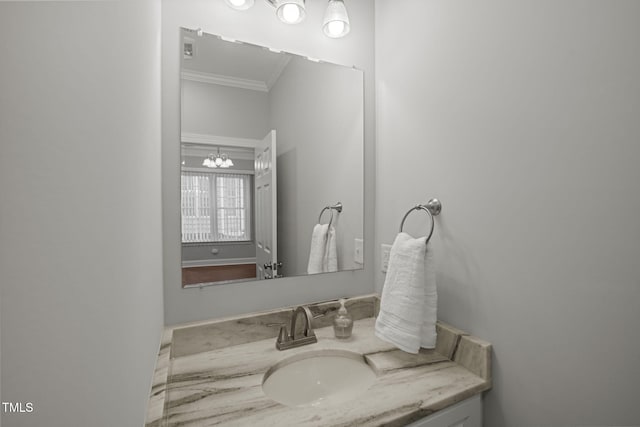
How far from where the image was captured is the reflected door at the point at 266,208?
47.4 inches

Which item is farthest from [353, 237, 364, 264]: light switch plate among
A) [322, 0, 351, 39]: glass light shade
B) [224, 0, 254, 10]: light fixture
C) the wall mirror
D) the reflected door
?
[224, 0, 254, 10]: light fixture

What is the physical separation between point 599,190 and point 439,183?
464 millimetres

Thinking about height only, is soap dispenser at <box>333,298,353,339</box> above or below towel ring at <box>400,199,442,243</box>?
below

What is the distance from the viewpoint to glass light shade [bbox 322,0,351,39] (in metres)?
1.21

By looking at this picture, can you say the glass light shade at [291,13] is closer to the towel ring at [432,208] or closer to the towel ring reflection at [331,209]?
the towel ring reflection at [331,209]

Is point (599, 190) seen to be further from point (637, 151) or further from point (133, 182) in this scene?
point (133, 182)

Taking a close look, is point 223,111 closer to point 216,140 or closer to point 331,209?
point 216,140

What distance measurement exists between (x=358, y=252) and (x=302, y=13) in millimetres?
1062

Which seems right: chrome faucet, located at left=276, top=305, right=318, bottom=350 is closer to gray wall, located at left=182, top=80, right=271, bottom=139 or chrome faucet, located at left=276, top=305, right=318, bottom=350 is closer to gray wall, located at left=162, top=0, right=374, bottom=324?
gray wall, located at left=162, top=0, right=374, bottom=324

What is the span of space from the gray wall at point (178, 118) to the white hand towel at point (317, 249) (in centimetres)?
5

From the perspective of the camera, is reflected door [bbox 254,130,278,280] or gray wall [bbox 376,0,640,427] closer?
gray wall [bbox 376,0,640,427]

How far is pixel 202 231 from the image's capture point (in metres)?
1.12

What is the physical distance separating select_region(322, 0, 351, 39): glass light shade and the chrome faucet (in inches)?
46.3

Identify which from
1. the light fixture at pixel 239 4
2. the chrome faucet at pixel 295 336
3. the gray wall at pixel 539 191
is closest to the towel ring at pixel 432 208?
the gray wall at pixel 539 191
